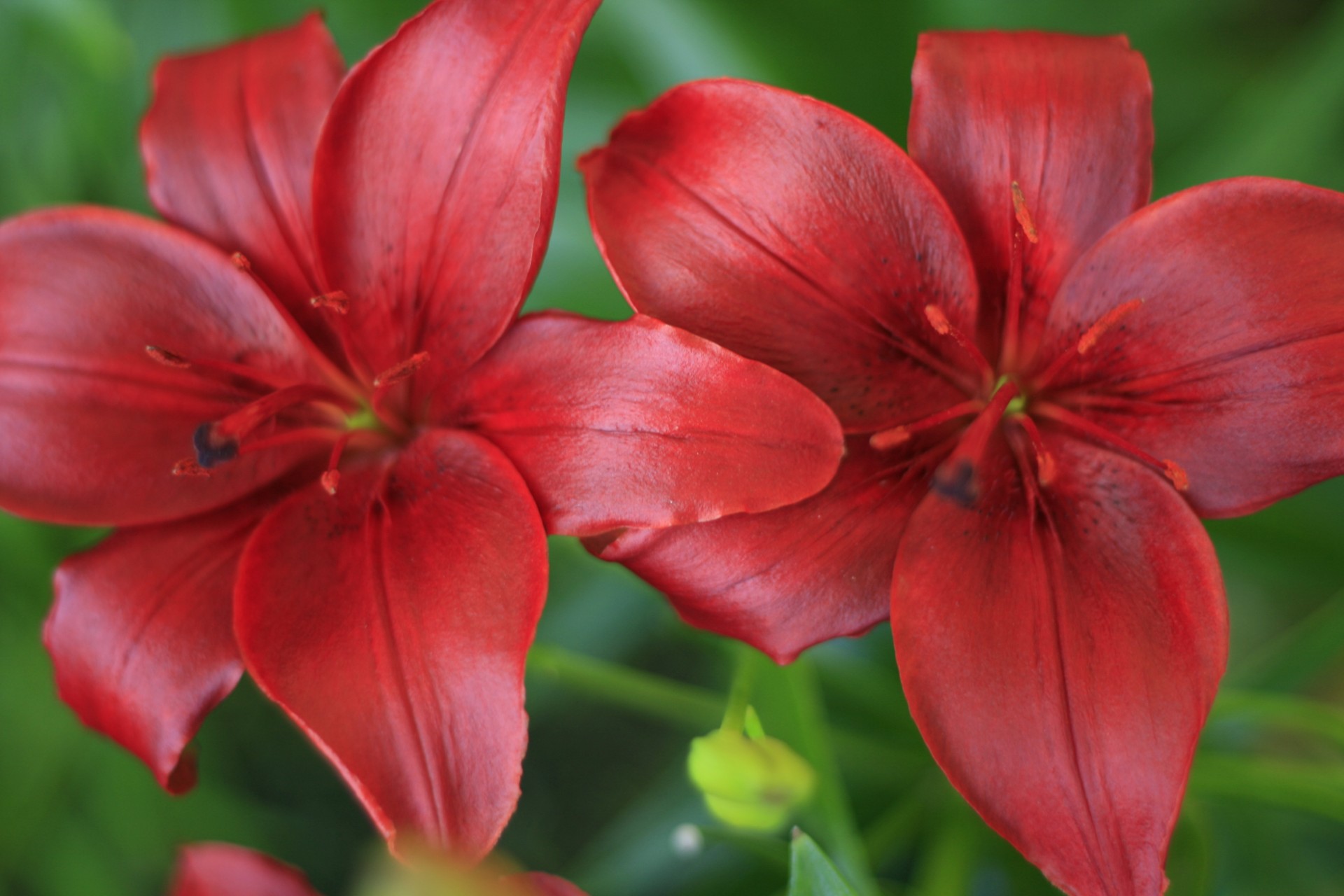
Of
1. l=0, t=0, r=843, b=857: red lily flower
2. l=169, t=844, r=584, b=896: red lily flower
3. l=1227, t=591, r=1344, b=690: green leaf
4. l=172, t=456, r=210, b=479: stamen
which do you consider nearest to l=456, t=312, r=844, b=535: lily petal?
l=0, t=0, r=843, b=857: red lily flower

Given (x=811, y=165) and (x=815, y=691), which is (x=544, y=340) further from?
(x=815, y=691)

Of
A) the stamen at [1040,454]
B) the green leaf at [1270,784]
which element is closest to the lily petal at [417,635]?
the stamen at [1040,454]

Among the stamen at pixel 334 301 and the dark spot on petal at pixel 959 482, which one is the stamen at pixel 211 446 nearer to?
the stamen at pixel 334 301

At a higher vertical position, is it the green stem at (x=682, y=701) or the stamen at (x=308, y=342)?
the stamen at (x=308, y=342)

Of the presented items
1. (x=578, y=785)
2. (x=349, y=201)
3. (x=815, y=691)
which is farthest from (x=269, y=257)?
(x=578, y=785)

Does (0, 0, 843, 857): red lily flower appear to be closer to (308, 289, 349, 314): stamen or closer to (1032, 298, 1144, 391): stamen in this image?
(308, 289, 349, 314): stamen

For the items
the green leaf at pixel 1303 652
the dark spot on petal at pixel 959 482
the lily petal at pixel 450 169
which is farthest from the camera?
the green leaf at pixel 1303 652
